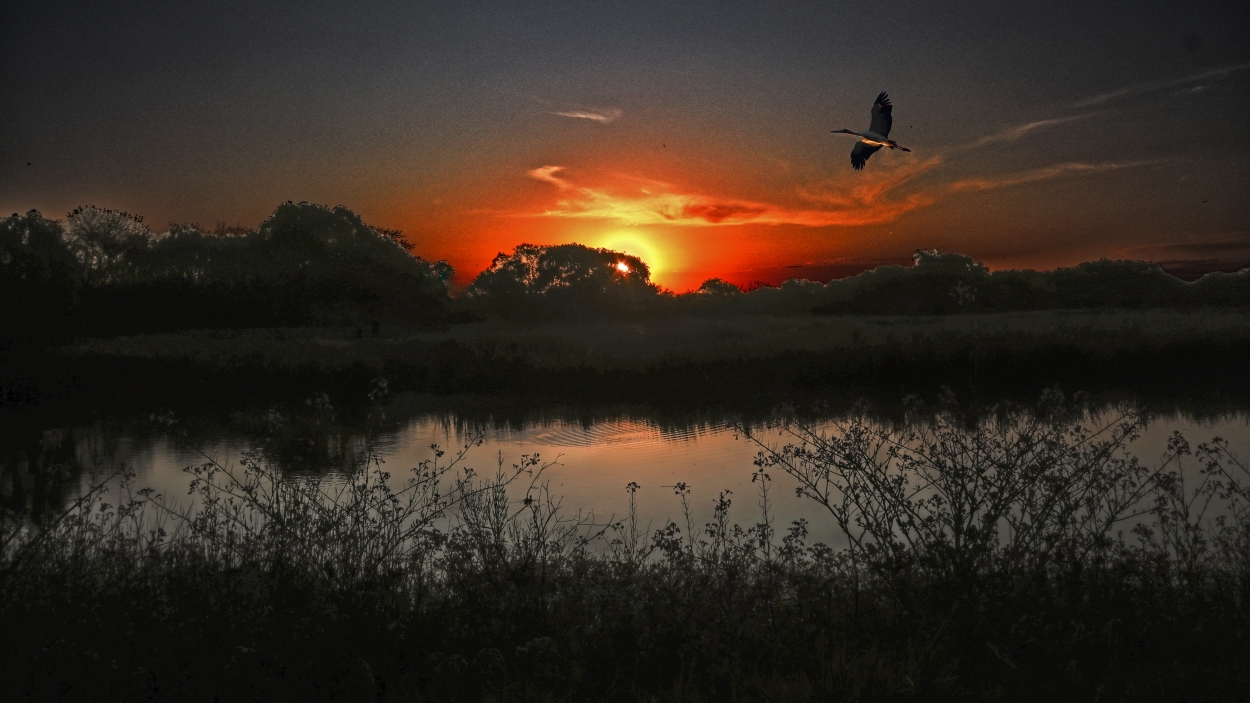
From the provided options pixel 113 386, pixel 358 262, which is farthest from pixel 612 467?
pixel 358 262

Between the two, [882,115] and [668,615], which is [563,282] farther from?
[668,615]

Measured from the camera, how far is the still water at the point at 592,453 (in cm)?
880

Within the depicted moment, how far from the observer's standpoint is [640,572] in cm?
607

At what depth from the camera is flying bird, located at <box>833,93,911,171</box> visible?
10.4 metres

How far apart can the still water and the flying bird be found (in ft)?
13.6

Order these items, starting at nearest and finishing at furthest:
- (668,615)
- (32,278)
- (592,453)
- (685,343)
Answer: (668,615) → (592,453) → (685,343) → (32,278)

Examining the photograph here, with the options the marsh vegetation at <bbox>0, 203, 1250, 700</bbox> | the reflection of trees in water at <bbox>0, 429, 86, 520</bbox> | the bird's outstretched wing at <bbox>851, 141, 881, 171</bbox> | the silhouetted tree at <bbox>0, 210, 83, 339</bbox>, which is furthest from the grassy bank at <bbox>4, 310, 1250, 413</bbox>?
the bird's outstretched wing at <bbox>851, 141, 881, 171</bbox>

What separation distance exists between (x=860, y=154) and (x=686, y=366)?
406 inches

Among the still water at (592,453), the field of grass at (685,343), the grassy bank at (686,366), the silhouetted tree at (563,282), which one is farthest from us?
the silhouetted tree at (563,282)

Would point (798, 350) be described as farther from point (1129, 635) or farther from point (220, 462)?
point (1129, 635)

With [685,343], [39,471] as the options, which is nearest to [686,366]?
[685,343]

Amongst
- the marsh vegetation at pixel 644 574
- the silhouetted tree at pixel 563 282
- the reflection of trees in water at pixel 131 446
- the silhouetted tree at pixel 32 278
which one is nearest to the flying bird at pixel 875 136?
the marsh vegetation at pixel 644 574

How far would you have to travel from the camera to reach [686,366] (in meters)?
20.6

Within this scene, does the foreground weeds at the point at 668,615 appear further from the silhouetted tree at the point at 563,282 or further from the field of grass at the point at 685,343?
the silhouetted tree at the point at 563,282
